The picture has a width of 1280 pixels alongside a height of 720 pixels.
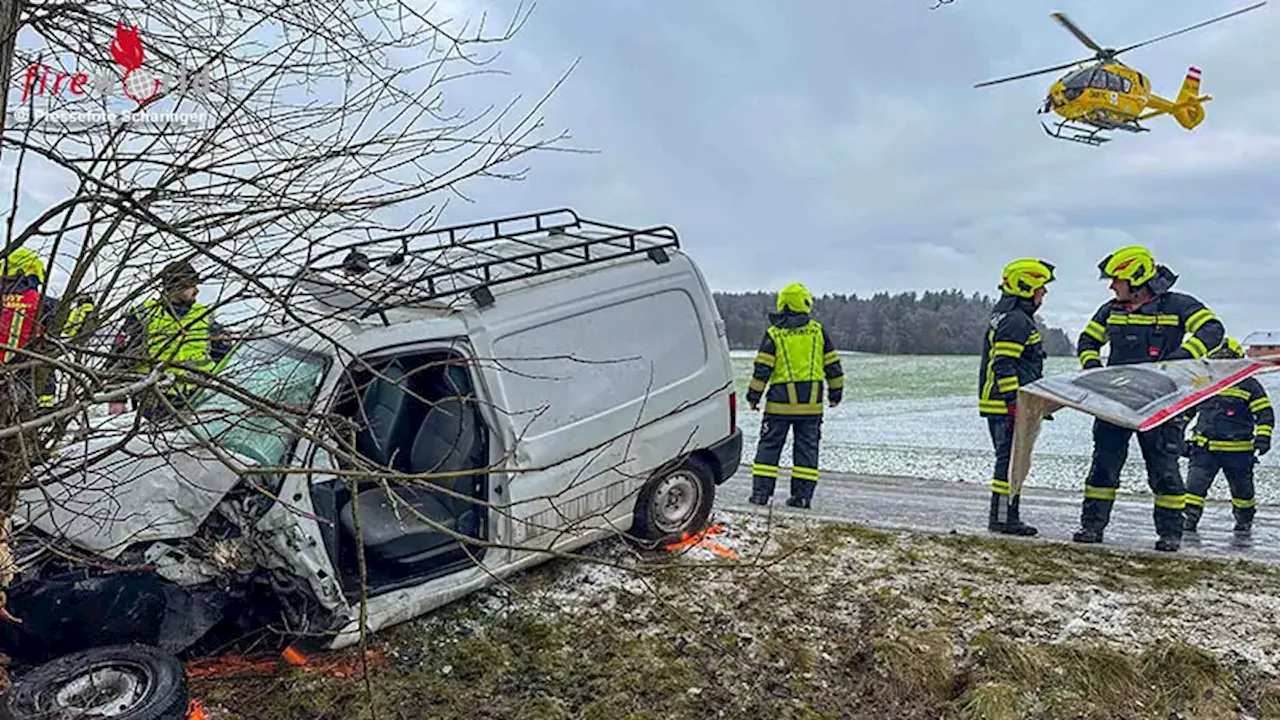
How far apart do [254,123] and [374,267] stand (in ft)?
2.22

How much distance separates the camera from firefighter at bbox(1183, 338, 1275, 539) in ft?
21.8

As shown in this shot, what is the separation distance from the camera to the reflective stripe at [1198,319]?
5.83 m

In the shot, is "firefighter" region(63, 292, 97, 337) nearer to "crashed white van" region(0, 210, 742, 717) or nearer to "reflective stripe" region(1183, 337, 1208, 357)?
"crashed white van" region(0, 210, 742, 717)

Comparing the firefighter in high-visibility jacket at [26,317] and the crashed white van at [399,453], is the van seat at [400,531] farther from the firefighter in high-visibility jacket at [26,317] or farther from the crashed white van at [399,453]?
the firefighter in high-visibility jacket at [26,317]

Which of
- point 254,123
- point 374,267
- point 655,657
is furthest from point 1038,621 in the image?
point 254,123

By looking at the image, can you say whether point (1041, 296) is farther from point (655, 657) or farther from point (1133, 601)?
point (655, 657)

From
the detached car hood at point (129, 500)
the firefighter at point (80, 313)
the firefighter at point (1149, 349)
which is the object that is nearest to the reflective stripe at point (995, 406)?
the firefighter at point (1149, 349)

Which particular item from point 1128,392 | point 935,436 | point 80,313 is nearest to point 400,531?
point 80,313

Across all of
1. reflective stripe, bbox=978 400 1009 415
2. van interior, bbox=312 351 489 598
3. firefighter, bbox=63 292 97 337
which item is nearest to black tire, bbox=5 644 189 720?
van interior, bbox=312 351 489 598

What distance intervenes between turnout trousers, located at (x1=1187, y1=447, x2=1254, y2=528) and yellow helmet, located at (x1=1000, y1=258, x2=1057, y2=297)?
2.13 meters

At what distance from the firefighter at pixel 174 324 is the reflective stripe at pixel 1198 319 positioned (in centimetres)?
604

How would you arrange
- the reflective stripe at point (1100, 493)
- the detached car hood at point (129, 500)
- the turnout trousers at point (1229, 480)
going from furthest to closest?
the turnout trousers at point (1229, 480), the reflective stripe at point (1100, 493), the detached car hood at point (129, 500)

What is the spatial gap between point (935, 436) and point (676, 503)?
32.1ft

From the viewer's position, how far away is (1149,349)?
6.13 m
